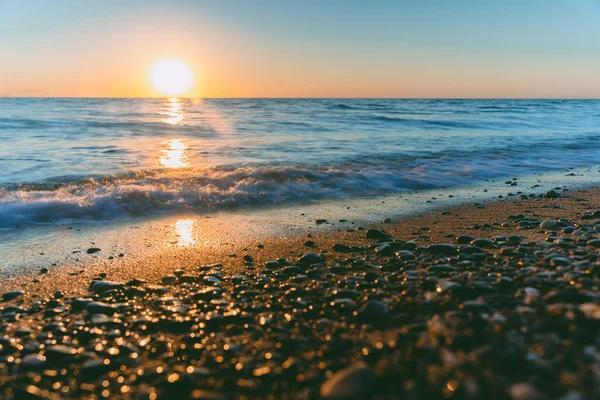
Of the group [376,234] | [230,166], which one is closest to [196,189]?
[230,166]

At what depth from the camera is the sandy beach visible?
7.23ft

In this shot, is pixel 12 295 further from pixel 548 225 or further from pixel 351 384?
pixel 548 225

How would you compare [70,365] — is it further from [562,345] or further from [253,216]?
[253,216]

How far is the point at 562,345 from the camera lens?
2324mm

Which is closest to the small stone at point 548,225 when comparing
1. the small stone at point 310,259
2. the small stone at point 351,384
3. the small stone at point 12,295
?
the small stone at point 310,259

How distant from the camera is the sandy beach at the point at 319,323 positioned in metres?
2.21

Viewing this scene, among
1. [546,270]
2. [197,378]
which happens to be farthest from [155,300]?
[546,270]

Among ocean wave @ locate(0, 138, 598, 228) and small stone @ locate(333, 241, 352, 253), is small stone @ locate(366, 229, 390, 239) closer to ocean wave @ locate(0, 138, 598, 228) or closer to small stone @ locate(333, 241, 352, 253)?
small stone @ locate(333, 241, 352, 253)

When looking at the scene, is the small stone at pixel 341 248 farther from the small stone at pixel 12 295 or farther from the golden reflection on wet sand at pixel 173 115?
the golden reflection on wet sand at pixel 173 115

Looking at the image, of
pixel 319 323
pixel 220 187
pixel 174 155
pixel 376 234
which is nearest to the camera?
pixel 319 323

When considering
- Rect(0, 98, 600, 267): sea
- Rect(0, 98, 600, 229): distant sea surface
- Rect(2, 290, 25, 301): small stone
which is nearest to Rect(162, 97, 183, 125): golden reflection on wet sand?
Rect(0, 98, 600, 229): distant sea surface

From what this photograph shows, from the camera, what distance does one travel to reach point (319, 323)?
304cm

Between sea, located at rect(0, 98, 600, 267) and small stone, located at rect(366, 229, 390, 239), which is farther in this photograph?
sea, located at rect(0, 98, 600, 267)

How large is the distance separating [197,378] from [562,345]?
196 centimetres
